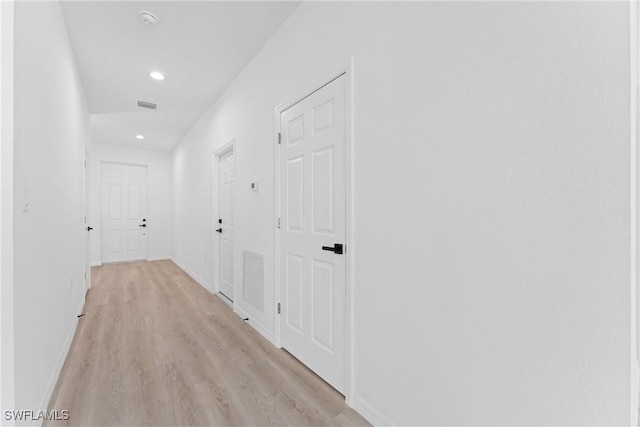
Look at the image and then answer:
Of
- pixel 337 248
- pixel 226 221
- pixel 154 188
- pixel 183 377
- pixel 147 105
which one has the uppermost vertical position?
pixel 147 105

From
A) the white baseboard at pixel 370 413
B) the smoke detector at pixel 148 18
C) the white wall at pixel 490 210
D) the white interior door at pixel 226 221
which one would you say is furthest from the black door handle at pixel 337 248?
the smoke detector at pixel 148 18

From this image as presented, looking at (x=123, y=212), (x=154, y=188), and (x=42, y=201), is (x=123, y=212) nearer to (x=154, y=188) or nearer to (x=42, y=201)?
(x=154, y=188)

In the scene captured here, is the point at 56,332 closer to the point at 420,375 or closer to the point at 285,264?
the point at 285,264

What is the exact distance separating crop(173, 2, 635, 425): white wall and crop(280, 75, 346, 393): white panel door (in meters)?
0.19

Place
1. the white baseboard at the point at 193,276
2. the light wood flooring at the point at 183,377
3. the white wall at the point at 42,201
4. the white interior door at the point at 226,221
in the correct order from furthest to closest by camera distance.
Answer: the white baseboard at the point at 193,276, the white interior door at the point at 226,221, the light wood flooring at the point at 183,377, the white wall at the point at 42,201

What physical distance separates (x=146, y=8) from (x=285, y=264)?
2.29 m

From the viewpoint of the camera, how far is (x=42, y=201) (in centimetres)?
163

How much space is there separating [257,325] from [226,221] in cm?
153

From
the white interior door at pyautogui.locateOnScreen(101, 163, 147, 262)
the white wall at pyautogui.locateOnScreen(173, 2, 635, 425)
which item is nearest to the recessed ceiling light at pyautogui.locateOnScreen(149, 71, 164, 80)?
the white wall at pyautogui.locateOnScreen(173, 2, 635, 425)

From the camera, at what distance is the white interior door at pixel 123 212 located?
6008mm

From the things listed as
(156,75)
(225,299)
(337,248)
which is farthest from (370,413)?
(156,75)

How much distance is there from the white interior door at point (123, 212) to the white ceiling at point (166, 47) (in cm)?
229

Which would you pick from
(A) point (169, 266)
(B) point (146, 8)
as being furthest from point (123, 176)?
(B) point (146, 8)

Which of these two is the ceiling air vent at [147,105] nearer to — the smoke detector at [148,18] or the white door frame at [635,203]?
the smoke detector at [148,18]
